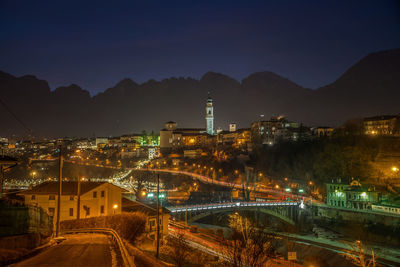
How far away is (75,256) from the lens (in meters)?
7.55

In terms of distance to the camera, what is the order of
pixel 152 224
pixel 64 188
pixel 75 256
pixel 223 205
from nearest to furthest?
pixel 75 256
pixel 64 188
pixel 152 224
pixel 223 205

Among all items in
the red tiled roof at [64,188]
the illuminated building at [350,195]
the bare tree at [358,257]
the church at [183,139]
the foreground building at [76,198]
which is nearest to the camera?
the foreground building at [76,198]

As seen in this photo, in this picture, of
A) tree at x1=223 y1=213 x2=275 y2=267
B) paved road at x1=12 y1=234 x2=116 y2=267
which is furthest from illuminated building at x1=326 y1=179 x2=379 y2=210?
paved road at x1=12 y1=234 x2=116 y2=267

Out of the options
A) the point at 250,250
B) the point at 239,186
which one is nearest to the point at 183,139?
the point at 239,186

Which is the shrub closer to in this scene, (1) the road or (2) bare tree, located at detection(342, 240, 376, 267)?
(2) bare tree, located at detection(342, 240, 376, 267)

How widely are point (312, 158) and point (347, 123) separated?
53.6 ft

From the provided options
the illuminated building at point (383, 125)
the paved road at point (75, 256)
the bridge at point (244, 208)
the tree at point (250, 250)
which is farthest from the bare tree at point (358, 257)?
the illuminated building at point (383, 125)

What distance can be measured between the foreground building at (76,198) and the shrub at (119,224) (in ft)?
10.6

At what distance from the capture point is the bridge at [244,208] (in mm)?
33812

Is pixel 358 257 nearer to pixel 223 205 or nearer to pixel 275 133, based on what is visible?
pixel 223 205

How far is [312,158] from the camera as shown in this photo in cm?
5428

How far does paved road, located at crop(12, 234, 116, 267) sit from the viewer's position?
672 cm

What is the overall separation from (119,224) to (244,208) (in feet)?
73.4

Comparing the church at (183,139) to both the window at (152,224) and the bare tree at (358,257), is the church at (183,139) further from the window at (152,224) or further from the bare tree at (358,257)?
the window at (152,224)
